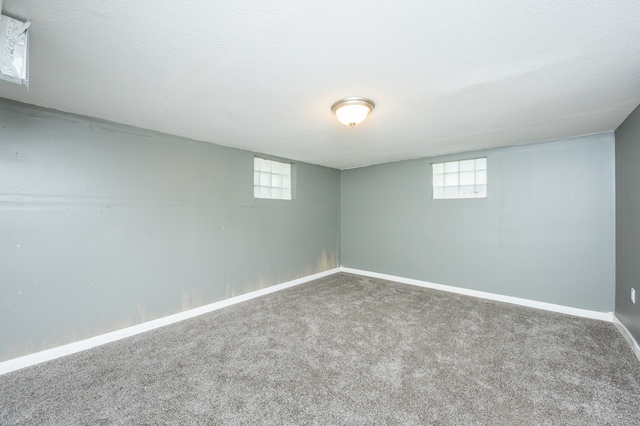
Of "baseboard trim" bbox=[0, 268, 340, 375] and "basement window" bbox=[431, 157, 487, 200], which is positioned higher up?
"basement window" bbox=[431, 157, 487, 200]

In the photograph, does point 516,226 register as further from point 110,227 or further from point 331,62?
point 110,227

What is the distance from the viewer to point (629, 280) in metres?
2.48

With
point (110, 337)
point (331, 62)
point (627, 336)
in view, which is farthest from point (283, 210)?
point (627, 336)

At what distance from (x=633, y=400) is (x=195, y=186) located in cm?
419

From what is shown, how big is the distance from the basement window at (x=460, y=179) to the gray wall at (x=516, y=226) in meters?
0.10

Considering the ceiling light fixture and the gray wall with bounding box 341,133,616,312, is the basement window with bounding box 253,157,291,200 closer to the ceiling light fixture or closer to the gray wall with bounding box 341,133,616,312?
the gray wall with bounding box 341,133,616,312

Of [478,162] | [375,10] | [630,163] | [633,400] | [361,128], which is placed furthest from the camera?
[478,162]

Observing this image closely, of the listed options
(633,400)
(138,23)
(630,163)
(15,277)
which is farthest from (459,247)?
(15,277)

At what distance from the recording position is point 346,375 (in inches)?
77.7

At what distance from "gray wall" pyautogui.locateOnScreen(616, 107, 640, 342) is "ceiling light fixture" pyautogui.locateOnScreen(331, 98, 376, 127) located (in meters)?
2.36

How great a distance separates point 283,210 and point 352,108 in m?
2.49

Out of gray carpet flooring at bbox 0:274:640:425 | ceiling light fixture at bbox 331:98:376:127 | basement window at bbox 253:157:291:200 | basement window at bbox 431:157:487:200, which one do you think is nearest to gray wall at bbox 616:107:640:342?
gray carpet flooring at bbox 0:274:640:425

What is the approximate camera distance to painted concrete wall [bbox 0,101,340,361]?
2.13 meters

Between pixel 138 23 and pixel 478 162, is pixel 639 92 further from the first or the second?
pixel 138 23
